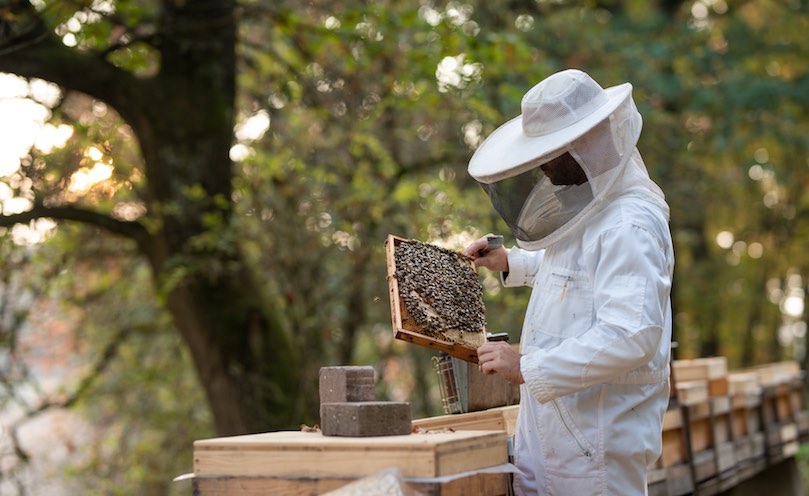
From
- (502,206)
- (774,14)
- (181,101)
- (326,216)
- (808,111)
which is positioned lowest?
(502,206)

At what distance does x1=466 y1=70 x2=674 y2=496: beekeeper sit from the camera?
264 centimetres

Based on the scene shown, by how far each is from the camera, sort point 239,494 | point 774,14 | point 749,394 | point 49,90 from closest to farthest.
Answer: point 239,494 < point 749,394 < point 49,90 < point 774,14

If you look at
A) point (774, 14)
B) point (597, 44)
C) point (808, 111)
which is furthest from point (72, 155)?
point (774, 14)

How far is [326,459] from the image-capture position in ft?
8.21

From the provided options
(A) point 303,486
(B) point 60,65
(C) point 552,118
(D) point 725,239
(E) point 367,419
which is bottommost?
(A) point 303,486

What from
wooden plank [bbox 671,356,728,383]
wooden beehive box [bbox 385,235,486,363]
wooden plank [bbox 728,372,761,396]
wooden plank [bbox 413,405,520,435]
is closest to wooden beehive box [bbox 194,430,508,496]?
wooden beehive box [bbox 385,235,486,363]

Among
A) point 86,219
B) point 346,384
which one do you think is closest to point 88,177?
point 86,219

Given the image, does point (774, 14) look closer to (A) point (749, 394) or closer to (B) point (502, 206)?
(A) point (749, 394)

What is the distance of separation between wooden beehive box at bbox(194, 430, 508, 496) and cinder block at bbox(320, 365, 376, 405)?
0.41 feet

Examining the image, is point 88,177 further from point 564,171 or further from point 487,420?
point 564,171

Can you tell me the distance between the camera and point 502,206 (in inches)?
118

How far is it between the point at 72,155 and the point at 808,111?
881 cm

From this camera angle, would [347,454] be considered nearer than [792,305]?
Yes

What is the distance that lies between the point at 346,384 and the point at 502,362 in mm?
434
